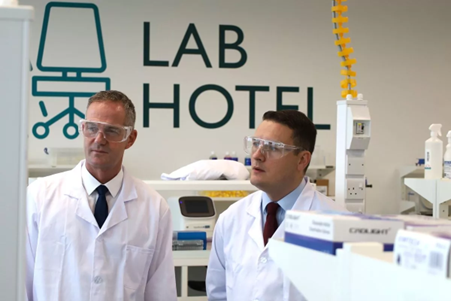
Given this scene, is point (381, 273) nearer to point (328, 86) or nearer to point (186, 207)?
point (186, 207)

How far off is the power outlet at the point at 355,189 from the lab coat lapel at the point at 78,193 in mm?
1475

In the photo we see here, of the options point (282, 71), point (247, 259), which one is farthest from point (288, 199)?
point (282, 71)

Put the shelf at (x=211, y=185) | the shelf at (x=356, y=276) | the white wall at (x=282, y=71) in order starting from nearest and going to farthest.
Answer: the shelf at (x=356, y=276) → the shelf at (x=211, y=185) → the white wall at (x=282, y=71)

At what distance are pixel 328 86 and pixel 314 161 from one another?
0.86 metres

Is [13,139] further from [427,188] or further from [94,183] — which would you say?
[427,188]

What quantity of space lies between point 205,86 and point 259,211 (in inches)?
162

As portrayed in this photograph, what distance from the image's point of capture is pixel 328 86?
6449 millimetres

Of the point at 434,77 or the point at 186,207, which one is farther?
the point at 434,77

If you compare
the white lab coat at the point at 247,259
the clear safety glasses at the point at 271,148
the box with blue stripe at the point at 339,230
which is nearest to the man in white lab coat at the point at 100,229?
the white lab coat at the point at 247,259

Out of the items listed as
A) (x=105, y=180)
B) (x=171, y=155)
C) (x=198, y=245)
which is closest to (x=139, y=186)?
(x=105, y=180)

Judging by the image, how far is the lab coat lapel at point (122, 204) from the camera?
81.4 inches

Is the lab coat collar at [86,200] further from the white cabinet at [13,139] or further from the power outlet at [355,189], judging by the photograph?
the power outlet at [355,189]

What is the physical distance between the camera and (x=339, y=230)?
3.26ft

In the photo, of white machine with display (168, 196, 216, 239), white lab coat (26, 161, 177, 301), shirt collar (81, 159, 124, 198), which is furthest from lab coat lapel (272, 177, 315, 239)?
white machine with display (168, 196, 216, 239)
